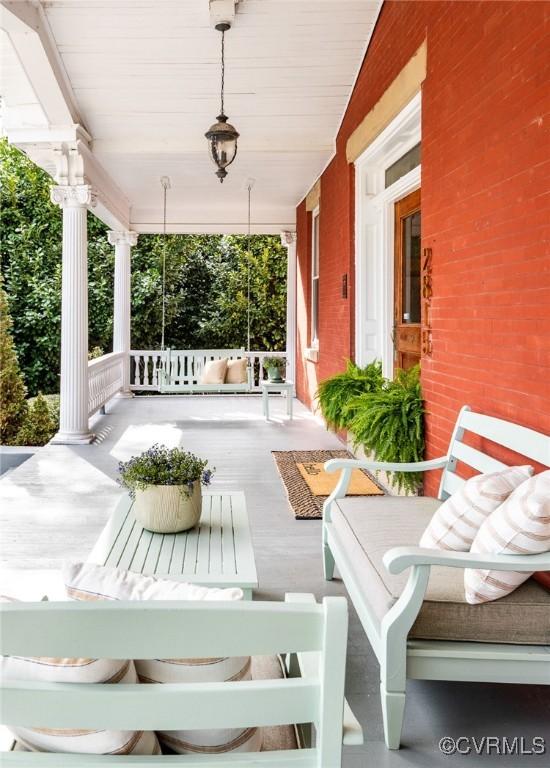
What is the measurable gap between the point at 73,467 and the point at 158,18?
139 inches

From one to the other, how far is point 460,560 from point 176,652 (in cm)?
108

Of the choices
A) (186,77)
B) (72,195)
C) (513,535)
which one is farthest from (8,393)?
(513,535)

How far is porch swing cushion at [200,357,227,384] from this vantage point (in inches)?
354

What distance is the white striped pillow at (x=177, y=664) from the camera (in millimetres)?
1234

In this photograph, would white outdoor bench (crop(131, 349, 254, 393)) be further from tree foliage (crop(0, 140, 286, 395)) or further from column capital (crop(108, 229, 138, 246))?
tree foliage (crop(0, 140, 286, 395))

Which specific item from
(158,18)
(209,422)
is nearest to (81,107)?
(158,18)

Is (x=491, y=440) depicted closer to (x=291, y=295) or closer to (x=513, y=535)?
(x=513, y=535)

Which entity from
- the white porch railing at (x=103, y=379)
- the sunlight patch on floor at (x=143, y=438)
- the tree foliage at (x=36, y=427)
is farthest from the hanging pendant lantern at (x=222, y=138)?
the tree foliage at (x=36, y=427)

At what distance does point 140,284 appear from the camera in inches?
573

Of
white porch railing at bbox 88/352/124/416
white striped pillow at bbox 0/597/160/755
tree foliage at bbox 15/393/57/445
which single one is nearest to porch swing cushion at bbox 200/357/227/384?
white porch railing at bbox 88/352/124/416

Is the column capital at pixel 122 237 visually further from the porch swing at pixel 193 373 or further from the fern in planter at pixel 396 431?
the fern in planter at pixel 396 431

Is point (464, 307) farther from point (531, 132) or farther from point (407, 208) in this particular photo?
point (407, 208)

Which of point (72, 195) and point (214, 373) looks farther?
point (214, 373)

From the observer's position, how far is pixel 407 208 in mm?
5605
